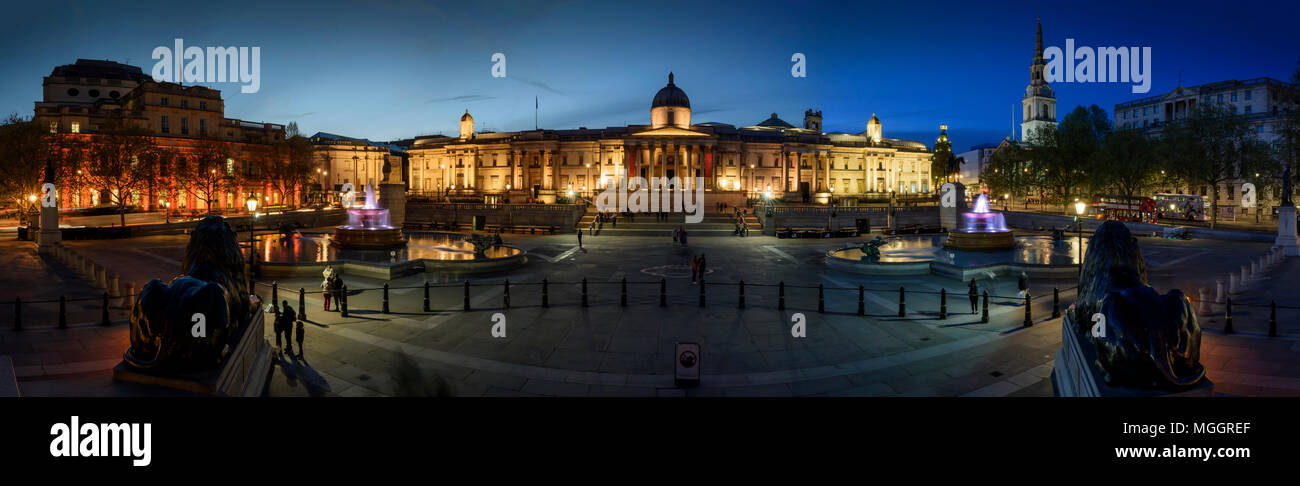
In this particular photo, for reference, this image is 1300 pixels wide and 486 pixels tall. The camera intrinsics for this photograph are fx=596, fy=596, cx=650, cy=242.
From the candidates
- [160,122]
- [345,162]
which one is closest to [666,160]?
[345,162]

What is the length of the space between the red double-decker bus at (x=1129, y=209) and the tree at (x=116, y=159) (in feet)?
269

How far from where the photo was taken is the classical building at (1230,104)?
71.8 meters

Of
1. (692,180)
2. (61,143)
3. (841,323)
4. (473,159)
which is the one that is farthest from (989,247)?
(473,159)

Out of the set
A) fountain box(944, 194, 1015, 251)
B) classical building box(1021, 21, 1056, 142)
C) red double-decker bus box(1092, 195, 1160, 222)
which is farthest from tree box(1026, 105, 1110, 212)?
classical building box(1021, 21, 1056, 142)

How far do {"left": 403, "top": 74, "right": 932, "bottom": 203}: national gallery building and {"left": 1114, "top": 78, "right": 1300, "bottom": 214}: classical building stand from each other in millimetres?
35930

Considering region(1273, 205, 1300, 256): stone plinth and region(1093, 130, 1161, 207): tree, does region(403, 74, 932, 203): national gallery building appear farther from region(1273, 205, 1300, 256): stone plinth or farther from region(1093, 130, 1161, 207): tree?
region(1273, 205, 1300, 256): stone plinth

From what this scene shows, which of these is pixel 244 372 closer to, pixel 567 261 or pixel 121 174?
pixel 567 261

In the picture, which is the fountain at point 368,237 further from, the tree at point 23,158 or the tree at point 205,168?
the tree at point 23,158

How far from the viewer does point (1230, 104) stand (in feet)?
251

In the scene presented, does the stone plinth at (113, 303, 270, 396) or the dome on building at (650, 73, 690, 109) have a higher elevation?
the dome on building at (650, 73, 690, 109)

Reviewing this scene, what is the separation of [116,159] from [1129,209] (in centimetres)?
8533

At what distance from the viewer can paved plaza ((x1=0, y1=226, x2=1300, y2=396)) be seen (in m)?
10.1

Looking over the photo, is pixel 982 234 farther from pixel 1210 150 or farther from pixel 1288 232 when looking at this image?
pixel 1210 150
